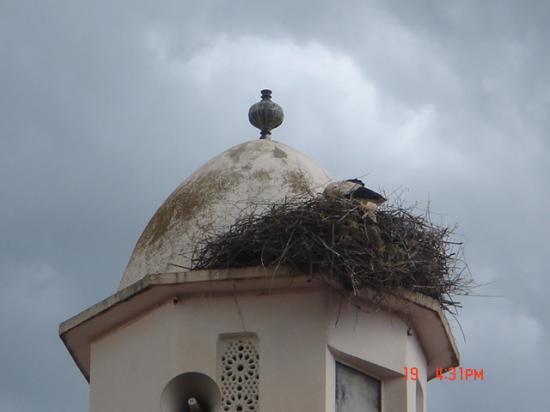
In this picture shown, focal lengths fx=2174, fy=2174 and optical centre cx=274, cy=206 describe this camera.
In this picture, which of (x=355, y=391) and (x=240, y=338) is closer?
(x=240, y=338)

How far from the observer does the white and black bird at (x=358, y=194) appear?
1848 cm

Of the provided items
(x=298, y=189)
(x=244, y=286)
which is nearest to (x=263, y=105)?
(x=298, y=189)

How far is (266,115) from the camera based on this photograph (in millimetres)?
20406

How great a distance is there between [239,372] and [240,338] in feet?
1.06

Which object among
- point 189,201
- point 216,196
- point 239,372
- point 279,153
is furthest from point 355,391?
point 279,153

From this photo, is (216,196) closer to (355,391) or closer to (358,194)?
(358,194)

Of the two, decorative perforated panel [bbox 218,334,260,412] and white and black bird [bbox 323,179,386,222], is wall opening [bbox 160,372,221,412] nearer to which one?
decorative perforated panel [bbox 218,334,260,412]

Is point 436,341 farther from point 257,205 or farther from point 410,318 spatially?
point 257,205

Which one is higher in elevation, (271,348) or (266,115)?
(266,115)

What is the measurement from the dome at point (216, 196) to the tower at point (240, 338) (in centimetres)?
2

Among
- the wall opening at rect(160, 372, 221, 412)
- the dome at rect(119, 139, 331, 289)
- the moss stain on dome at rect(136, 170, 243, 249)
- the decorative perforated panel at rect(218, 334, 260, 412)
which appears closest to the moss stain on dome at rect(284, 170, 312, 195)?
the dome at rect(119, 139, 331, 289)

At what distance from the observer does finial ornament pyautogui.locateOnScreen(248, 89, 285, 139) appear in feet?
66.9

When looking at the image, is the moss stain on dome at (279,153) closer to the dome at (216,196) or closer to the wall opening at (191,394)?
the dome at (216,196)

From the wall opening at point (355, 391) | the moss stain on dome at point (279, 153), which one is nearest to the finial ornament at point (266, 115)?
the moss stain on dome at point (279, 153)
